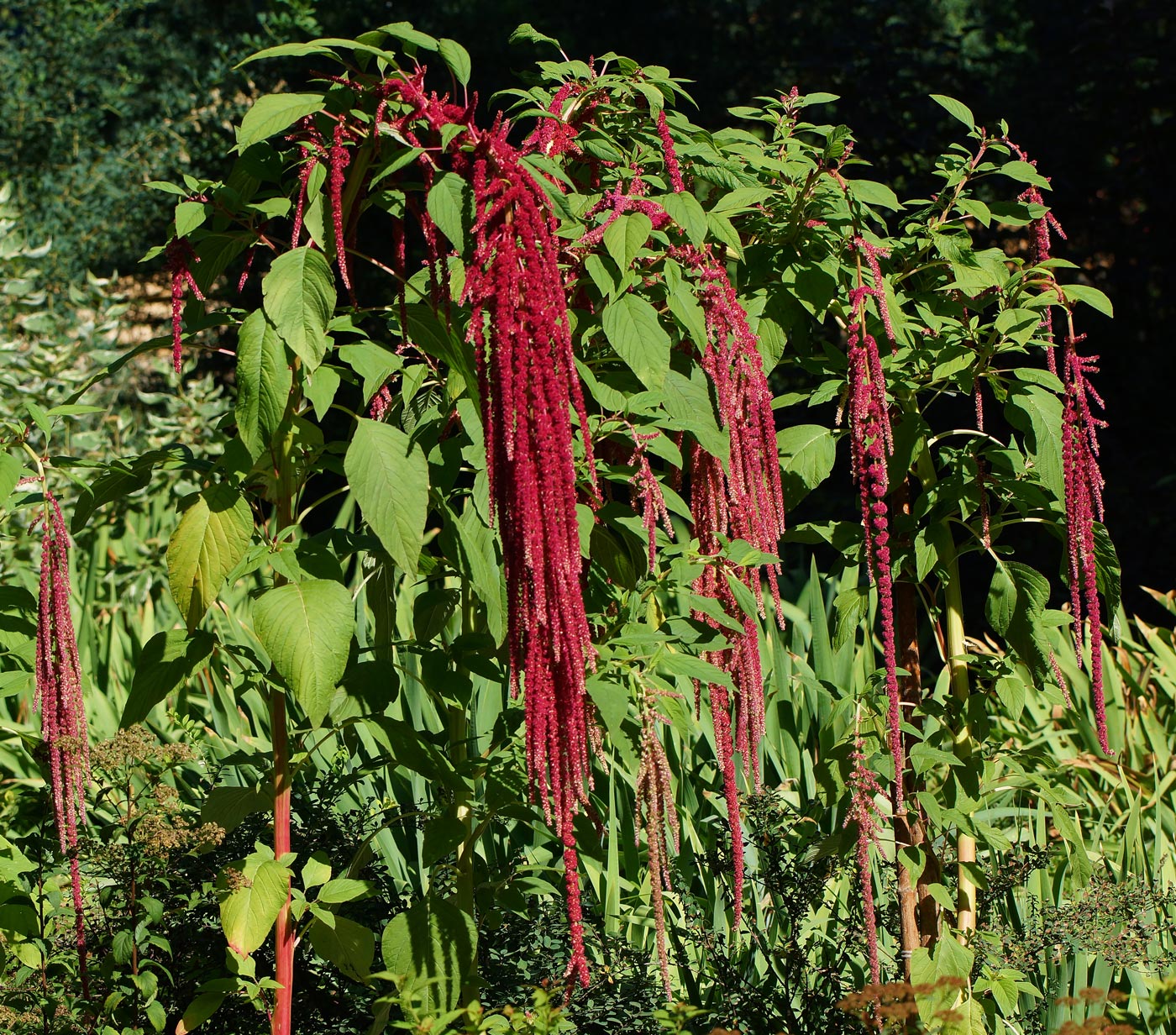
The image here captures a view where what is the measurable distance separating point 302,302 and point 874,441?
2.74ft

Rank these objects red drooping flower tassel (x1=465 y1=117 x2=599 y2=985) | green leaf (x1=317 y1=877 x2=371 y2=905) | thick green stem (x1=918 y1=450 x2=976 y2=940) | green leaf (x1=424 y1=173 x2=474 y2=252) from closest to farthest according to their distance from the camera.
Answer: red drooping flower tassel (x1=465 y1=117 x2=599 y2=985) → green leaf (x1=424 y1=173 x2=474 y2=252) → green leaf (x1=317 y1=877 x2=371 y2=905) → thick green stem (x1=918 y1=450 x2=976 y2=940)

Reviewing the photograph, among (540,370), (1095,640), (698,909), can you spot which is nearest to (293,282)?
(540,370)

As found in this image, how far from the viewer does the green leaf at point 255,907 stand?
1833 mm

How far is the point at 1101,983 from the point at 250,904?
5.65 ft

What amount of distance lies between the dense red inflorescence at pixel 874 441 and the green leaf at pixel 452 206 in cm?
57

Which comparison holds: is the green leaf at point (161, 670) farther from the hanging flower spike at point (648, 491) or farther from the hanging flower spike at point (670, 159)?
the hanging flower spike at point (670, 159)

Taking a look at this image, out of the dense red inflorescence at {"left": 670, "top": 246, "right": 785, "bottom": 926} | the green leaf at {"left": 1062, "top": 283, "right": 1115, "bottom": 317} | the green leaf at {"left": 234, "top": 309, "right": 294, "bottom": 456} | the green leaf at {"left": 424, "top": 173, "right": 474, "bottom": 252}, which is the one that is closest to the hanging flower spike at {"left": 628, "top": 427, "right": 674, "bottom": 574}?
the dense red inflorescence at {"left": 670, "top": 246, "right": 785, "bottom": 926}

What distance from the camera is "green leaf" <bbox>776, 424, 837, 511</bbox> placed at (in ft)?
7.20

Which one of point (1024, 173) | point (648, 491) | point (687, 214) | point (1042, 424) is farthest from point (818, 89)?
point (648, 491)

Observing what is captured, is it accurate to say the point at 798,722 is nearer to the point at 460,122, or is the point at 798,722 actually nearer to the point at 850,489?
the point at 460,122

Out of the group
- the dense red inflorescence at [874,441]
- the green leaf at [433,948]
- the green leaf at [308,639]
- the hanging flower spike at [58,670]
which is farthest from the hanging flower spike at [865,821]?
the hanging flower spike at [58,670]

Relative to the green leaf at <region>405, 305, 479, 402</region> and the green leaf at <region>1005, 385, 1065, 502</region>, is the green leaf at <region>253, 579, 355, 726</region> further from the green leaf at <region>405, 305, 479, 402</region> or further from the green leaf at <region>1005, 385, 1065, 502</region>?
the green leaf at <region>1005, 385, 1065, 502</region>

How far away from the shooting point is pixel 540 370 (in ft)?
4.77

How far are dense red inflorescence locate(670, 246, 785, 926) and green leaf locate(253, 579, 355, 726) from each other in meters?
0.56
